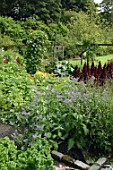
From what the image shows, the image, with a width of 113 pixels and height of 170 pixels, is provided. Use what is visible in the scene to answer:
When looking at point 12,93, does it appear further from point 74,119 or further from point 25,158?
point 25,158

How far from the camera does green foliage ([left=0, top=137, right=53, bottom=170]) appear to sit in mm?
1829

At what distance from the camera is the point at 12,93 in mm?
4031

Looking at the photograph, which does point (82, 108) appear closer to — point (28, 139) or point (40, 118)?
point (40, 118)

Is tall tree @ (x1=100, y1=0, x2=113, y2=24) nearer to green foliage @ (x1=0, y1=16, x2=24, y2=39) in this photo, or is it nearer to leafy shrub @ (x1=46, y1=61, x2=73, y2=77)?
green foliage @ (x1=0, y1=16, x2=24, y2=39)

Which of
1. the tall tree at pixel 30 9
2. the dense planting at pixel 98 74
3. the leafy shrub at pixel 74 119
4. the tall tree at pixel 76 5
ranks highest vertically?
the tall tree at pixel 76 5

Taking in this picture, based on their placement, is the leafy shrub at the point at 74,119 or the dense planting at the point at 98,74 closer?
the leafy shrub at the point at 74,119

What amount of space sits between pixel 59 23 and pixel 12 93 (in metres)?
19.1

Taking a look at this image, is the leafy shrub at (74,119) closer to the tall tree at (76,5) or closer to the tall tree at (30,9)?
the tall tree at (30,9)

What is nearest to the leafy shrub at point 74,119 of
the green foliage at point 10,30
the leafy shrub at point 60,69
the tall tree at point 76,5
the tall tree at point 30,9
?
the leafy shrub at point 60,69

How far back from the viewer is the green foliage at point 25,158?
1829 mm

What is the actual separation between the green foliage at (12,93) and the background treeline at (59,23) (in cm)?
588

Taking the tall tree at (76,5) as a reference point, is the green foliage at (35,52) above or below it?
→ below

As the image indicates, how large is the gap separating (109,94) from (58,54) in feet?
29.5

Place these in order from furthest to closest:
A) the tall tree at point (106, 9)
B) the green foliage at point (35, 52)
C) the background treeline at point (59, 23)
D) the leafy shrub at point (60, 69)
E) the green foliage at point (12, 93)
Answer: the tall tree at point (106, 9) → the background treeline at point (59, 23) → the leafy shrub at point (60, 69) → the green foliage at point (35, 52) → the green foliage at point (12, 93)
